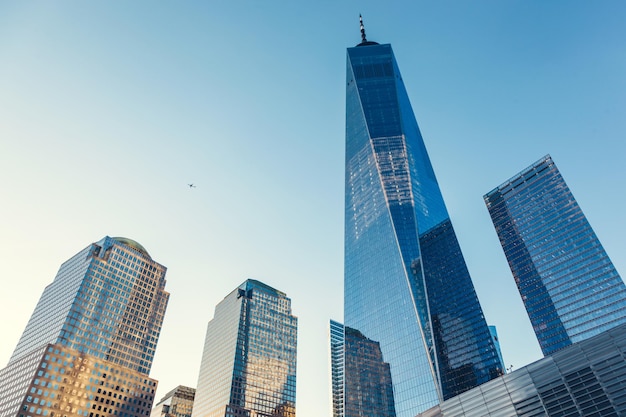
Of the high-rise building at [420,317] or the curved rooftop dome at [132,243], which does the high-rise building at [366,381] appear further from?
the curved rooftop dome at [132,243]

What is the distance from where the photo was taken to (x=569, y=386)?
188 ft

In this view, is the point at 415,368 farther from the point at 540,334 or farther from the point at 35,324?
the point at 35,324

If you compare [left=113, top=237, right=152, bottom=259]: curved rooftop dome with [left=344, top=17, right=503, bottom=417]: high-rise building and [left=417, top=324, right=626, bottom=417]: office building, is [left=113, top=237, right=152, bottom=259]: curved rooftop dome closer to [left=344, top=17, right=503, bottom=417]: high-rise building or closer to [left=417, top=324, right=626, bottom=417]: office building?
[left=344, top=17, right=503, bottom=417]: high-rise building

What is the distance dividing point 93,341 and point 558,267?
166680 mm

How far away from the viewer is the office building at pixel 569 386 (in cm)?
5400

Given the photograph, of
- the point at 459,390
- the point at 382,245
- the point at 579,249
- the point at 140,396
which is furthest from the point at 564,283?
the point at 140,396

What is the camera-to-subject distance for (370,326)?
186875 millimetres

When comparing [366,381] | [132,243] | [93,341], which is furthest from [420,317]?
[132,243]

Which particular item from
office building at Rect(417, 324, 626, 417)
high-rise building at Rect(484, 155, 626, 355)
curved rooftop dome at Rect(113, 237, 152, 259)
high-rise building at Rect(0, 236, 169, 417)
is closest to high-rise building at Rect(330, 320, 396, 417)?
high-rise building at Rect(484, 155, 626, 355)

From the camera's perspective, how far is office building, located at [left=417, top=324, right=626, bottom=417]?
177 ft

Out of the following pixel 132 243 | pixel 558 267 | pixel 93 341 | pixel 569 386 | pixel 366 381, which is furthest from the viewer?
pixel 132 243

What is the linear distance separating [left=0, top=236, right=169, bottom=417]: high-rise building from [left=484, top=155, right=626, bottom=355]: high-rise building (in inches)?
5636

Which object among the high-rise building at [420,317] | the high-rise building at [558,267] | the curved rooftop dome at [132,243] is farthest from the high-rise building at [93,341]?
the high-rise building at [558,267]

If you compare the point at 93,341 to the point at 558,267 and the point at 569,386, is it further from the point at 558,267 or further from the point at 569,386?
the point at 558,267
